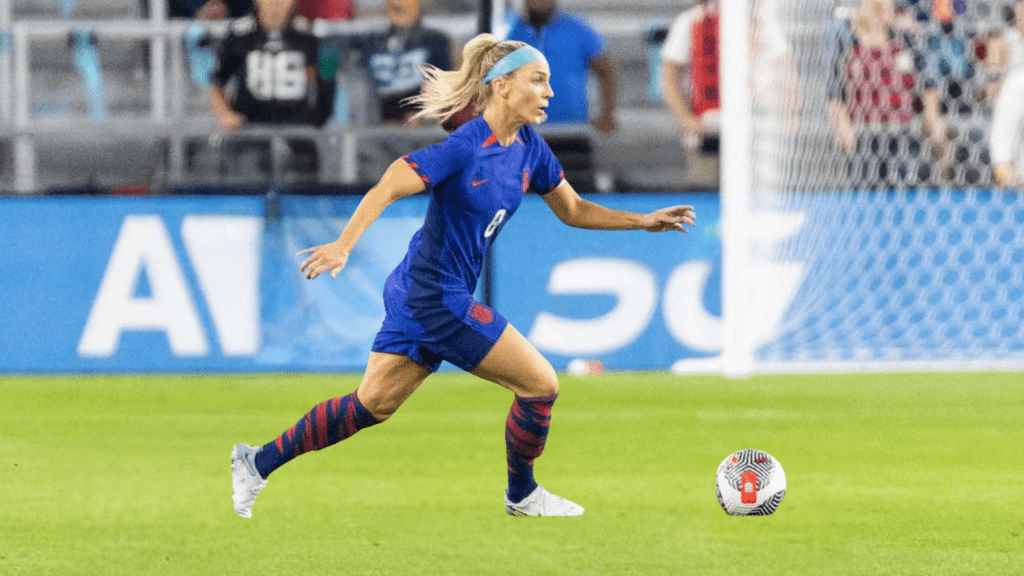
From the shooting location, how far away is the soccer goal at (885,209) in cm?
930

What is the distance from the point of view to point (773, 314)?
368 inches

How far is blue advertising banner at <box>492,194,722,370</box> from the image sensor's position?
374 inches

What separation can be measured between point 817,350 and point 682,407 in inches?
69.7

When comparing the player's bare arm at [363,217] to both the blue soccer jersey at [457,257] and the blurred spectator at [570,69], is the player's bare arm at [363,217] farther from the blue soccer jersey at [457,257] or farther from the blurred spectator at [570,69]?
the blurred spectator at [570,69]

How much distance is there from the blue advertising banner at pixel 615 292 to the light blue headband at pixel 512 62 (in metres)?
4.68

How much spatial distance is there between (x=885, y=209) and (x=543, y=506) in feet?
16.7

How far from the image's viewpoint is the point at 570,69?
33.3 feet

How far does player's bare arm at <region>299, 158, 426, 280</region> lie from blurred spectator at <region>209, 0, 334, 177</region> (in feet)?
19.0

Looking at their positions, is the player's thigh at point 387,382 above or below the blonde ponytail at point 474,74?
below

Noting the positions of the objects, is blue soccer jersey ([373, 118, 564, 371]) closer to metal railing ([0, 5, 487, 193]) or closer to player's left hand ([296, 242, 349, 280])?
player's left hand ([296, 242, 349, 280])

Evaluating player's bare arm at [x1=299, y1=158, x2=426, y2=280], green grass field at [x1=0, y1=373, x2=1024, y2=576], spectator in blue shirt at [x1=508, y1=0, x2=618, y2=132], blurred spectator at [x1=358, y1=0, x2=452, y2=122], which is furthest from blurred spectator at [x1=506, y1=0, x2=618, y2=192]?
player's bare arm at [x1=299, y1=158, x2=426, y2=280]

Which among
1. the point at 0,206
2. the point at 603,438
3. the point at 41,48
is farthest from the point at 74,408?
the point at 41,48

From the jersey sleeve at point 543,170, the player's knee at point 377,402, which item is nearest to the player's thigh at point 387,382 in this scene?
the player's knee at point 377,402

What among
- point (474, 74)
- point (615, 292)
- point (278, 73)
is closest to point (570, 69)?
point (615, 292)
